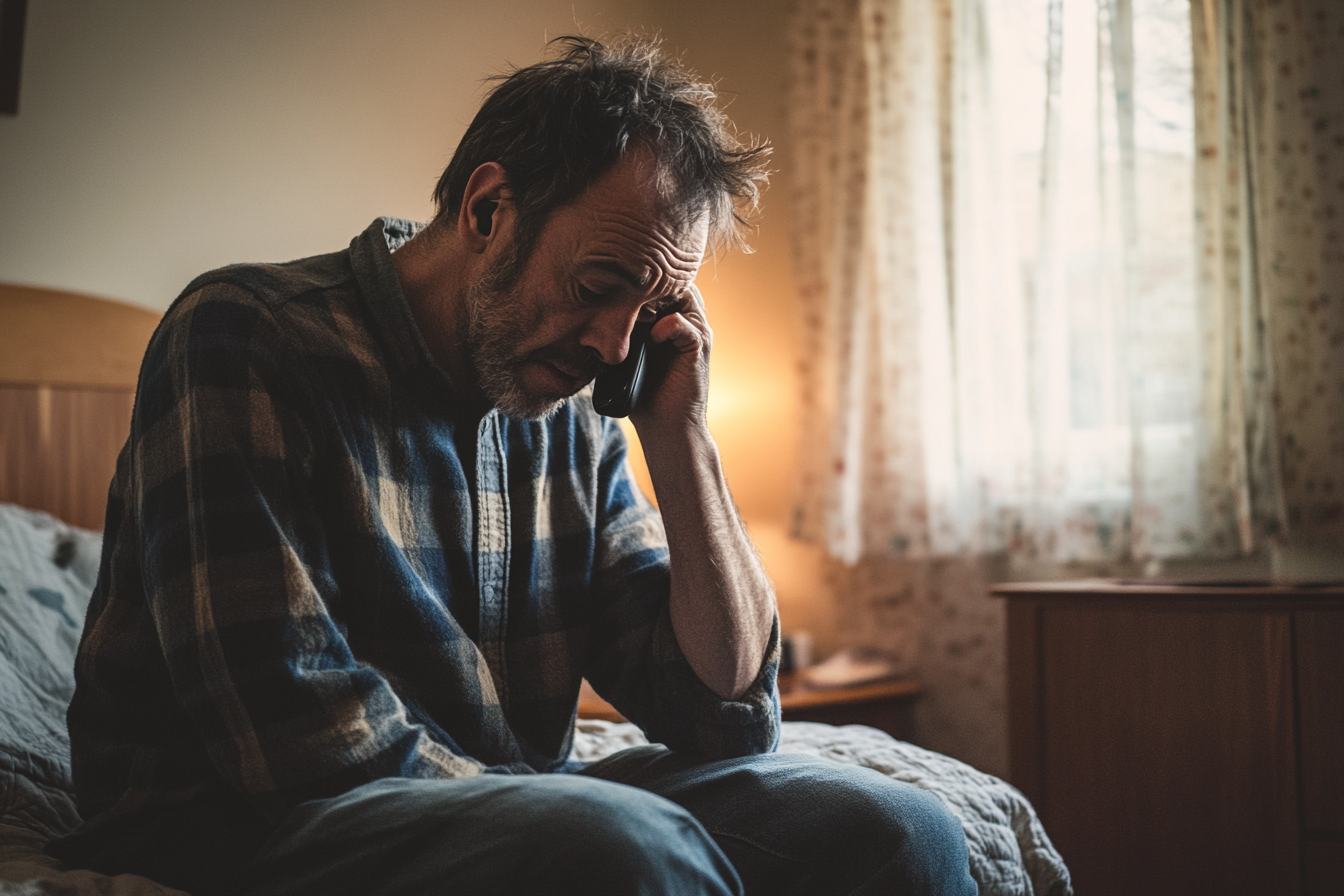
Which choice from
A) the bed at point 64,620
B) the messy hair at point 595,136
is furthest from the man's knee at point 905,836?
the messy hair at point 595,136

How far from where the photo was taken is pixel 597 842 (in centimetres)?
65

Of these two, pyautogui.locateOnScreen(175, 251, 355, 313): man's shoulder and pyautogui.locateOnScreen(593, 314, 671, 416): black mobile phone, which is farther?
pyautogui.locateOnScreen(593, 314, 671, 416): black mobile phone

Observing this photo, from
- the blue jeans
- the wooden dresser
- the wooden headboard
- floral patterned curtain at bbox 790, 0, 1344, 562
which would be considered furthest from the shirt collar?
floral patterned curtain at bbox 790, 0, 1344, 562

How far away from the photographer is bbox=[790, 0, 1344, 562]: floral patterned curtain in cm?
198

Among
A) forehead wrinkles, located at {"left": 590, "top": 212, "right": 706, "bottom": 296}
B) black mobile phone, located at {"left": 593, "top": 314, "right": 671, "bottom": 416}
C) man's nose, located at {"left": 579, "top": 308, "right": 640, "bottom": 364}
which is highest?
forehead wrinkles, located at {"left": 590, "top": 212, "right": 706, "bottom": 296}

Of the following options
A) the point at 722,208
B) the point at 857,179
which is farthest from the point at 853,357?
the point at 722,208

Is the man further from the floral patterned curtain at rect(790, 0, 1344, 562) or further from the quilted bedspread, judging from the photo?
the floral patterned curtain at rect(790, 0, 1344, 562)

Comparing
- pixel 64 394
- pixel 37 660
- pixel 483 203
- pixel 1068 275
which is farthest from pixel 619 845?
pixel 1068 275

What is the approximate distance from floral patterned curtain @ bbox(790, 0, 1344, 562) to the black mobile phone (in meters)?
1.31

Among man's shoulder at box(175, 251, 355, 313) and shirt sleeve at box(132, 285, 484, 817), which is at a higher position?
man's shoulder at box(175, 251, 355, 313)

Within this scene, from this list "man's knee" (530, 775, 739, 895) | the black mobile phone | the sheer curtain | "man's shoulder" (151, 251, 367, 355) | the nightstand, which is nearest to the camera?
"man's knee" (530, 775, 739, 895)

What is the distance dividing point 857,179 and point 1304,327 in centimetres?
101

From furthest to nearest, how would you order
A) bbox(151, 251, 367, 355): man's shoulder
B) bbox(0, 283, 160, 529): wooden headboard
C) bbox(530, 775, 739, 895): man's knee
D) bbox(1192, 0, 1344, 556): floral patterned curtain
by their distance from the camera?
bbox(1192, 0, 1344, 556): floral patterned curtain
bbox(0, 283, 160, 529): wooden headboard
bbox(151, 251, 367, 355): man's shoulder
bbox(530, 775, 739, 895): man's knee

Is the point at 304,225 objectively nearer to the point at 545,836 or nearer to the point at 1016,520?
the point at 1016,520
